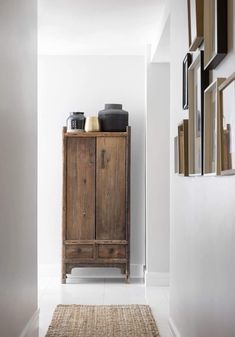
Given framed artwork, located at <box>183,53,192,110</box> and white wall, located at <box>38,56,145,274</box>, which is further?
white wall, located at <box>38,56,145,274</box>

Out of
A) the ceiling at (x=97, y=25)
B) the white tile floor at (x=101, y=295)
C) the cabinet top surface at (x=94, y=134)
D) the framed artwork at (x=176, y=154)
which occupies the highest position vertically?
the ceiling at (x=97, y=25)

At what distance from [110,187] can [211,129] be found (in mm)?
3941

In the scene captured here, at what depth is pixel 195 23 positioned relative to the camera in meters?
2.87

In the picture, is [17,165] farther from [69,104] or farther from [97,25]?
[69,104]

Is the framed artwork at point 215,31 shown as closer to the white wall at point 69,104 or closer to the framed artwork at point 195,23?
the framed artwork at point 195,23

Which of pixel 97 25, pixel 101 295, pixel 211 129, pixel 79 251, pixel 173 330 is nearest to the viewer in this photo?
pixel 211 129

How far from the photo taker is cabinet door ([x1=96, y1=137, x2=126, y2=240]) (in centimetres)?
648

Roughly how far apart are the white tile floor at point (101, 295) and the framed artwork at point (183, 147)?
159 cm

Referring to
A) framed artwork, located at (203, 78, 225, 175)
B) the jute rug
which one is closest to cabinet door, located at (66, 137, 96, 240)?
the jute rug

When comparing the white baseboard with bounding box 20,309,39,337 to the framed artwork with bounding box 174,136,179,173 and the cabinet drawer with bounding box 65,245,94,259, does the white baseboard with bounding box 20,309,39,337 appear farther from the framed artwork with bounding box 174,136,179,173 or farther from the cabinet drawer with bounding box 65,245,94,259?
the cabinet drawer with bounding box 65,245,94,259

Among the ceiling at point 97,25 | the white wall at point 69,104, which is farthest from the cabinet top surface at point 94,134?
the ceiling at point 97,25

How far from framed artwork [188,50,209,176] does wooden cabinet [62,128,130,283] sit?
332 cm

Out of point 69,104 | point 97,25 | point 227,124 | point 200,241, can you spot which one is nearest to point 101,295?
point 69,104

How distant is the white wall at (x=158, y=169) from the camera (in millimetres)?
6355
